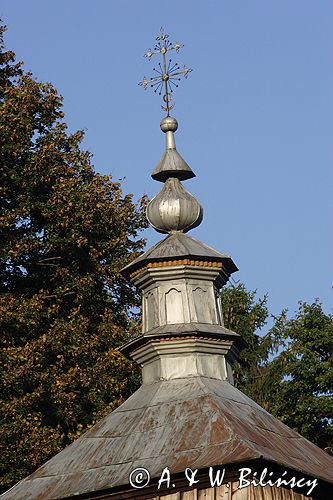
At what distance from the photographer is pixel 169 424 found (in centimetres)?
1384

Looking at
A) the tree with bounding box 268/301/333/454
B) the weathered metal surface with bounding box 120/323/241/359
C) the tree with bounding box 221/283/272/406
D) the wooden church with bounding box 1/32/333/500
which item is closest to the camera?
the wooden church with bounding box 1/32/333/500

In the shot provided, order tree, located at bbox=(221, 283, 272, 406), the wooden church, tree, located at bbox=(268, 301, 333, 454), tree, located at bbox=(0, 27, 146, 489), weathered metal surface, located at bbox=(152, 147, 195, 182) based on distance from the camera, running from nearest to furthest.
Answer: the wooden church < weathered metal surface, located at bbox=(152, 147, 195, 182) < tree, located at bbox=(0, 27, 146, 489) < tree, located at bbox=(268, 301, 333, 454) < tree, located at bbox=(221, 283, 272, 406)

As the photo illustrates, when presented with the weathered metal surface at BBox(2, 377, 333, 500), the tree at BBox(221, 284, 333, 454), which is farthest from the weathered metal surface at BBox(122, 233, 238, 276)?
the tree at BBox(221, 284, 333, 454)

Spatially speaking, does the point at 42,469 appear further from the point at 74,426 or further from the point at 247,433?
the point at 74,426

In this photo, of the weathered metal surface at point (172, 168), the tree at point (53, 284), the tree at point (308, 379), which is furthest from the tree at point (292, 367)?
the weathered metal surface at point (172, 168)

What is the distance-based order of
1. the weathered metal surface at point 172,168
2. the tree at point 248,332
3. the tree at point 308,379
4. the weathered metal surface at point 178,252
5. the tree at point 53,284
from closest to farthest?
the weathered metal surface at point 178,252 < the weathered metal surface at point 172,168 < the tree at point 53,284 < the tree at point 308,379 < the tree at point 248,332

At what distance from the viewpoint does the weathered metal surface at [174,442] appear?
41.9 ft

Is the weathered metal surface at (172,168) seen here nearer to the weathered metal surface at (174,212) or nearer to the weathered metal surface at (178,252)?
the weathered metal surface at (174,212)

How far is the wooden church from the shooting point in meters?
12.7

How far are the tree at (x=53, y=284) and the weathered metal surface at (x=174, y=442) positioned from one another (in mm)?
7227

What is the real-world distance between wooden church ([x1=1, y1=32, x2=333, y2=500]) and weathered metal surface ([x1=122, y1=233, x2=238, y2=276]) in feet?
0.07

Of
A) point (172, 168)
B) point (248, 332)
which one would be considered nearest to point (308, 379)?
point (248, 332)

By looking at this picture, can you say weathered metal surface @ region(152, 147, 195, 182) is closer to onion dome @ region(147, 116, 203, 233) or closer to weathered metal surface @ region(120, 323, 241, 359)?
onion dome @ region(147, 116, 203, 233)

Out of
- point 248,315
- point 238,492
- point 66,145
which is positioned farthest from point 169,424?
point 248,315
